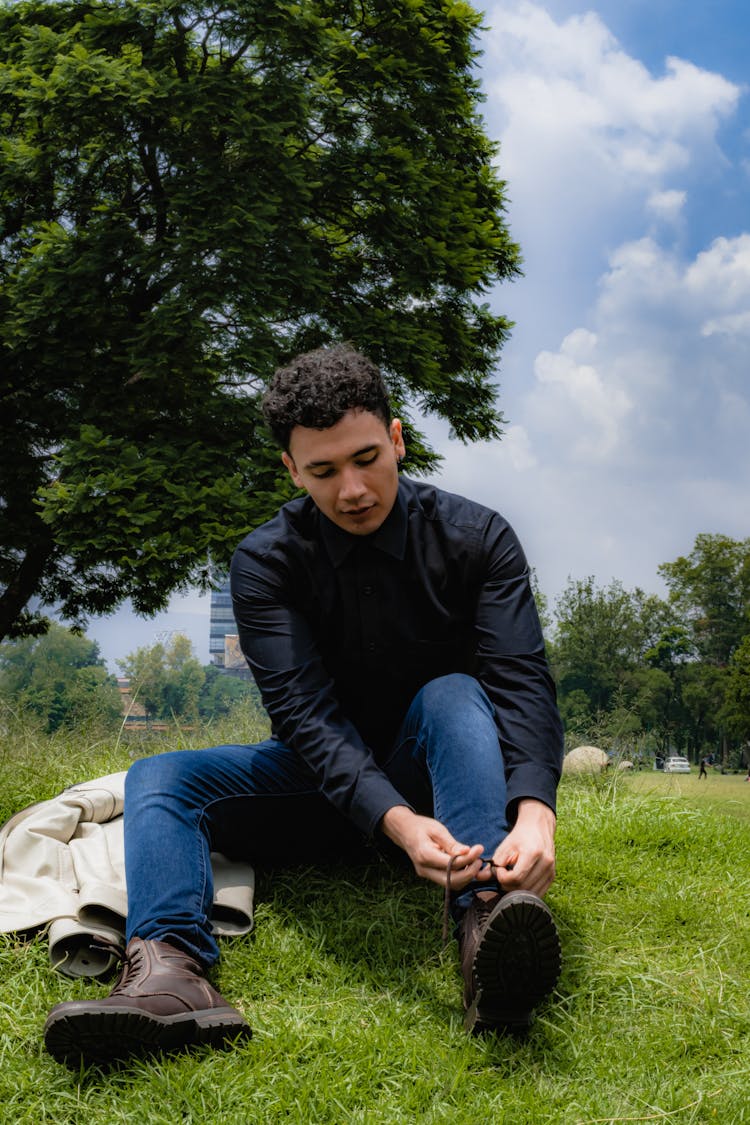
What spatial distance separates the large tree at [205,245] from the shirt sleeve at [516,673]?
652cm

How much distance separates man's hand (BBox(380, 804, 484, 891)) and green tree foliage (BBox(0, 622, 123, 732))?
5.00m

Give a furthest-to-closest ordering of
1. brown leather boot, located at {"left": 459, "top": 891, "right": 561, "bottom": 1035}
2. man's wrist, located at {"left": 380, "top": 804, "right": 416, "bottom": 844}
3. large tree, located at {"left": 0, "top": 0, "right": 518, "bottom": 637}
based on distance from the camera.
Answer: large tree, located at {"left": 0, "top": 0, "right": 518, "bottom": 637} < man's wrist, located at {"left": 380, "top": 804, "right": 416, "bottom": 844} < brown leather boot, located at {"left": 459, "top": 891, "right": 561, "bottom": 1035}

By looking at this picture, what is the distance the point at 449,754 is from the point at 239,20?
9.98 m

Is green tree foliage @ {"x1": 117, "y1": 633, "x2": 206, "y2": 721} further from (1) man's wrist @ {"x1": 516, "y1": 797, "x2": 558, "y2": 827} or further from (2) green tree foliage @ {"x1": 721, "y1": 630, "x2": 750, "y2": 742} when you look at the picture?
(2) green tree foliage @ {"x1": 721, "y1": 630, "x2": 750, "y2": 742}

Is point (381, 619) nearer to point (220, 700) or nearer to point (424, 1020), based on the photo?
point (424, 1020)

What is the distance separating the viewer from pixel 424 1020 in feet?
7.66

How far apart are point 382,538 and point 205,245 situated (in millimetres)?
7914

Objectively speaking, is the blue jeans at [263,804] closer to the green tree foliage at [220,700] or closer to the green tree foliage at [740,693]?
the green tree foliage at [220,700]

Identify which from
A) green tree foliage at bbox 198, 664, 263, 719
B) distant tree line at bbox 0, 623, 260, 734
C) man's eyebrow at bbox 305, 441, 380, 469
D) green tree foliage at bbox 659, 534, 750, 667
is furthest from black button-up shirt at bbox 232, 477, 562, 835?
green tree foliage at bbox 659, 534, 750, 667

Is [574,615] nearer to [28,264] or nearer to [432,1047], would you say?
[28,264]

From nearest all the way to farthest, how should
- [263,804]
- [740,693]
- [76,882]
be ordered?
[263,804]
[76,882]
[740,693]

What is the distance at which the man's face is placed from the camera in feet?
8.18

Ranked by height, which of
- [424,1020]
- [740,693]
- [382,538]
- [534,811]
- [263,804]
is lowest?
[424,1020]

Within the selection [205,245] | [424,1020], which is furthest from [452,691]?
[205,245]
